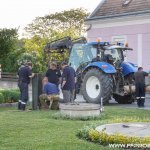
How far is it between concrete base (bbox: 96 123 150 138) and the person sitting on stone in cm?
555

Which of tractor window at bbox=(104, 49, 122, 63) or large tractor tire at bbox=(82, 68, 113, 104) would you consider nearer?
large tractor tire at bbox=(82, 68, 113, 104)

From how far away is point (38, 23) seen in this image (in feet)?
190

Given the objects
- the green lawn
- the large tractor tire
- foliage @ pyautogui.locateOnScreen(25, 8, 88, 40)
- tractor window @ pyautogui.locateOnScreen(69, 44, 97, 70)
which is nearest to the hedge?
the large tractor tire

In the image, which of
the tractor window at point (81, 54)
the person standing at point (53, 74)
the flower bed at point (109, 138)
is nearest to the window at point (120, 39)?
the tractor window at point (81, 54)

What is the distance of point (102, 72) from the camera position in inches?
702

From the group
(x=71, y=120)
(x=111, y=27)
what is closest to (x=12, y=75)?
(x=111, y=27)

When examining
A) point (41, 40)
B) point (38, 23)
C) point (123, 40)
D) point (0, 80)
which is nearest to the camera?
point (123, 40)

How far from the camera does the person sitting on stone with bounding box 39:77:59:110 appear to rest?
15.2 meters

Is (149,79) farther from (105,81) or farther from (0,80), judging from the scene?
(0,80)

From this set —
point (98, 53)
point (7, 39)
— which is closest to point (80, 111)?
point (98, 53)

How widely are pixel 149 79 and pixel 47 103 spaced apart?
5648 mm

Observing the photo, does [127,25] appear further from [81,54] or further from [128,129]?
[128,129]

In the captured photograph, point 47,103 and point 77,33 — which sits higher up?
point 77,33

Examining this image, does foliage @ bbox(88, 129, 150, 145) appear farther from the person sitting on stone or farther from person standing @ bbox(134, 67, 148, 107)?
person standing @ bbox(134, 67, 148, 107)
